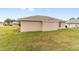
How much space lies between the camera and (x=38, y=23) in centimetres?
285

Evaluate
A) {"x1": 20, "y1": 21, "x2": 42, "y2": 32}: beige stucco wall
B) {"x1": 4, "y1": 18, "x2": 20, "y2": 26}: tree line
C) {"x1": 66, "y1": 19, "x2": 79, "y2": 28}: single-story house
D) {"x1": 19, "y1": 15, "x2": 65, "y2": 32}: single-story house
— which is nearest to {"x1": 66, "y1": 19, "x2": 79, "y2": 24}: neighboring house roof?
{"x1": 66, "y1": 19, "x2": 79, "y2": 28}: single-story house

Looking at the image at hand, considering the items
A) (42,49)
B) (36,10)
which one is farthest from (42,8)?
(42,49)

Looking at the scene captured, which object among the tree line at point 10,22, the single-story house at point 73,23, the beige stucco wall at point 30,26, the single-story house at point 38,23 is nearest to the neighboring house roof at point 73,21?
the single-story house at point 73,23

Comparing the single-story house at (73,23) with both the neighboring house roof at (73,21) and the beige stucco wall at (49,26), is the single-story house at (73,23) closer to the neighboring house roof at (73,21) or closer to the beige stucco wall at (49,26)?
the neighboring house roof at (73,21)

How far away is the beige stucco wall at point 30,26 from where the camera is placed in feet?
9.30

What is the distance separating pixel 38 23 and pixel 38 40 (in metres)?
0.20

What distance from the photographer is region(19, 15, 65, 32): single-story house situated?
2.84m
